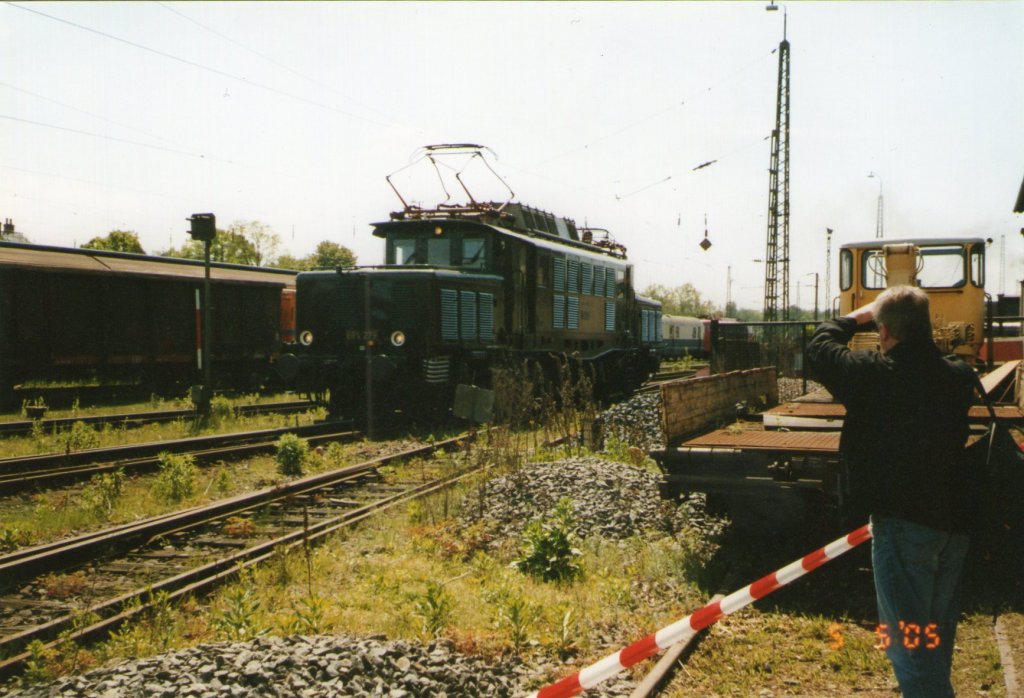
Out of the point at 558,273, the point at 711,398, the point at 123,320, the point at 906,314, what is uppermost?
the point at 558,273

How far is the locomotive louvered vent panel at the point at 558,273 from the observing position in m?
16.0

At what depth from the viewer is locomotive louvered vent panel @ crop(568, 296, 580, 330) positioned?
16719 mm

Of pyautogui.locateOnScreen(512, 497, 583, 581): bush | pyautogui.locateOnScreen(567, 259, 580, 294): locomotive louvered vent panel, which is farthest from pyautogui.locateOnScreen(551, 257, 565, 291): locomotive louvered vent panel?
pyautogui.locateOnScreen(512, 497, 583, 581): bush

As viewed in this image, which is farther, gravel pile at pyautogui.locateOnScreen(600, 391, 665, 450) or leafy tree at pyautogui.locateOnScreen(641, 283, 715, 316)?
leafy tree at pyautogui.locateOnScreen(641, 283, 715, 316)

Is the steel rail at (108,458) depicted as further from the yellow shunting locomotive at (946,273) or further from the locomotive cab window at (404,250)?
the yellow shunting locomotive at (946,273)

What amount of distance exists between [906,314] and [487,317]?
11.3 meters

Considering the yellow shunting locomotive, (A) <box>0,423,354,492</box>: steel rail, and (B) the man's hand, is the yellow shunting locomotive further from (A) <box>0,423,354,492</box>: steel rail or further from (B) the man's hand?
(A) <box>0,423,354,492</box>: steel rail

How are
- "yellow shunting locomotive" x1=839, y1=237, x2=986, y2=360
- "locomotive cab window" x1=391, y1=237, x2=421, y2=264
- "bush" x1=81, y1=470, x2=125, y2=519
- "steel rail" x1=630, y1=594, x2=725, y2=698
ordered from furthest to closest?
"locomotive cab window" x1=391, y1=237, x2=421, y2=264
"yellow shunting locomotive" x1=839, y1=237, x2=986, y2=360
"bush" x1=81, y1=470, x2=125, y2=519
"steel rail" x1=630, y1=594, x2=725, y2=698

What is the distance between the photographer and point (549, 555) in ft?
20.8

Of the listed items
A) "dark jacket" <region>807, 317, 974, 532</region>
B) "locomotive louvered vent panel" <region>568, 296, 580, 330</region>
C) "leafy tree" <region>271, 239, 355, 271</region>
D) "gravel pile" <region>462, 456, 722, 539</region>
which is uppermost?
"leafy tree" <region>271, 239, 355, 271</region>

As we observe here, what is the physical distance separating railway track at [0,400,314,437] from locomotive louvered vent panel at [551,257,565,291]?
5253mm

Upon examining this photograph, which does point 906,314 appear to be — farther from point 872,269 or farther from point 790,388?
point 790,388

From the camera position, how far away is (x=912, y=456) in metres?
3.09

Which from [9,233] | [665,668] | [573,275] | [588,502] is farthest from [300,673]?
[9,233]
